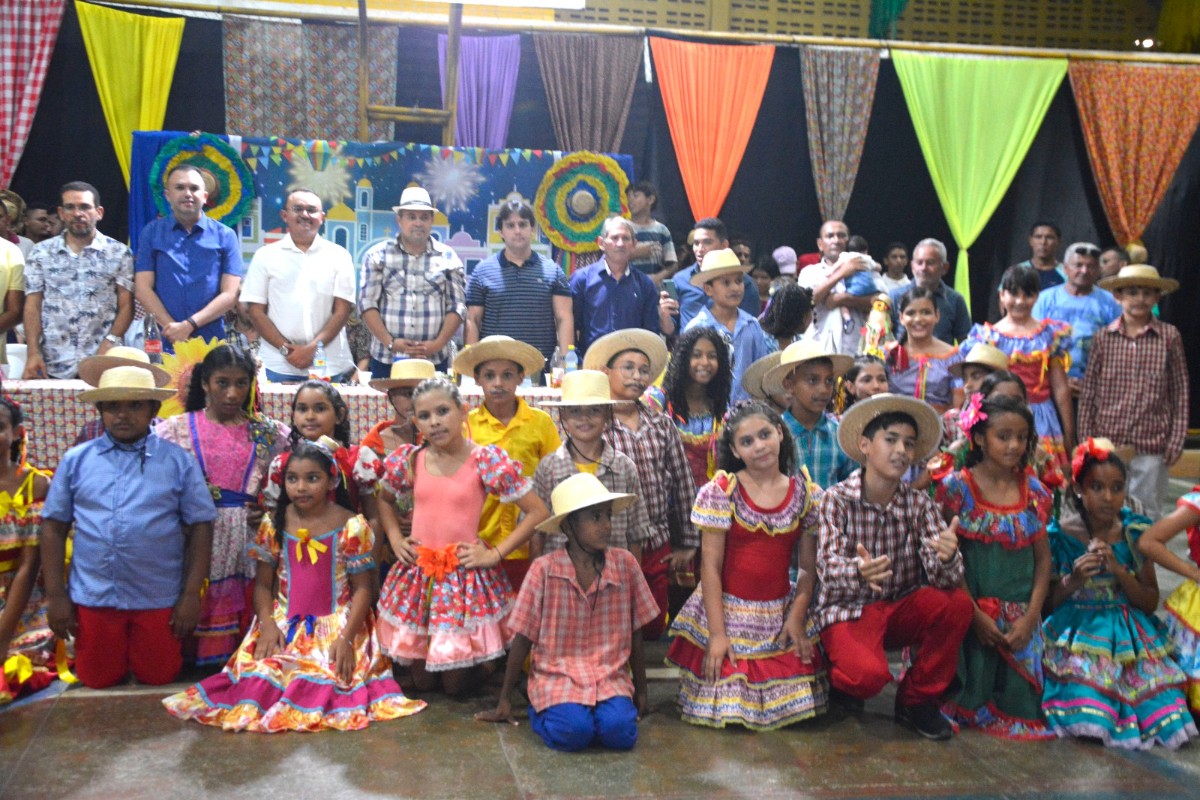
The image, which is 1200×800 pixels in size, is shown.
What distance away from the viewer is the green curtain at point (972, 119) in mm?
10094

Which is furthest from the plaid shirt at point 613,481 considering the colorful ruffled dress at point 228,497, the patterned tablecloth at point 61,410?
the patterned tablecloth at point 61,410

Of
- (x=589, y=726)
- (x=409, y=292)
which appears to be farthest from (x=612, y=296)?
(x=589, y=726)

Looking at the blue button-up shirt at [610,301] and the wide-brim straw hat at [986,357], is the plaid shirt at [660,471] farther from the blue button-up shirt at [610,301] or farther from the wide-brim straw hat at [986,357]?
the blue button-up shirt at [610,301]

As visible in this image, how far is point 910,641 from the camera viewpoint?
389 centimetres

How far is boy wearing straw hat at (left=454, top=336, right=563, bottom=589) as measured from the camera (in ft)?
14.3

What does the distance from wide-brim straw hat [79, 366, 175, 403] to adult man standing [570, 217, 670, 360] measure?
9.10 ft

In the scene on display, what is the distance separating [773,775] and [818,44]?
8093mm

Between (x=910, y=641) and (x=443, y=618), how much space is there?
1648 millimetres

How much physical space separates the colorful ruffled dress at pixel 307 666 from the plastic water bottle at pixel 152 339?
212 centimetres

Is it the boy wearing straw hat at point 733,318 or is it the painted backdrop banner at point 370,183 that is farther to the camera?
the painted backdrop banner at point 370,183

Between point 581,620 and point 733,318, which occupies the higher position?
point 733,318

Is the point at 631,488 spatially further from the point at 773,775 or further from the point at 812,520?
the point at 773,775

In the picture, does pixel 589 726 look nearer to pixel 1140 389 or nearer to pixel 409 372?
pixel 409 372

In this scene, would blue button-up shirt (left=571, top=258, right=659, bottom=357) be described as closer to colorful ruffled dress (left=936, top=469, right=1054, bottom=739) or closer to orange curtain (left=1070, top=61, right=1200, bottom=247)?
colorful ruffled dress (left=936, top=469, right=1054, bottom=739)
